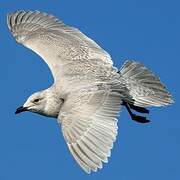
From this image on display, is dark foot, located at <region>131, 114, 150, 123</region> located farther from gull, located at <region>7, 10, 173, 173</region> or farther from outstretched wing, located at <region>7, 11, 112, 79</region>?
outstretched wing, located at <region>7, 11, 112, 79</region>

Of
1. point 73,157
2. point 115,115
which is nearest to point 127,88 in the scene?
point 115,115

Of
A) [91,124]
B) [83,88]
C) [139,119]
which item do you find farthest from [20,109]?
[91,124]

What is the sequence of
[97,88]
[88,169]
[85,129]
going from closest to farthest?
[88,169] → [85,129] → [97,88]

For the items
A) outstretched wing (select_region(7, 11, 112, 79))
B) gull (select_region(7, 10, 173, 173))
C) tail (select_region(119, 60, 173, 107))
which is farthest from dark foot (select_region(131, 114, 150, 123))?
outstretched wing (select_region(7, 11, 112, 79))

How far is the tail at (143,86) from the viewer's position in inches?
625

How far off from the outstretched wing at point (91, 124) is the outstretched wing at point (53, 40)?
2.17 m

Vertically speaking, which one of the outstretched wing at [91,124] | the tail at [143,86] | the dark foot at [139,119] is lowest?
the outstretched wing at [91,124]

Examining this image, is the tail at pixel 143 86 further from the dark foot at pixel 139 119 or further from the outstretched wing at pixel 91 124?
the outstretched wing at pixel 91 124

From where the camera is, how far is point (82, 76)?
15.6 meters

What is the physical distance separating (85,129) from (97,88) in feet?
4.60

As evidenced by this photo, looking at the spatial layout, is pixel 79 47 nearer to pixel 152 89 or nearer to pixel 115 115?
pixel 152 89

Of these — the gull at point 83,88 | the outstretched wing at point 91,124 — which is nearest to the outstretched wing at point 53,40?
the gull at point 83,88

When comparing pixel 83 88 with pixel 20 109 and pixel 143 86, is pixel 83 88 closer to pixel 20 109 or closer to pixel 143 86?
pixel 143 86

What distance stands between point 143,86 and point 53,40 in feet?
8.96
